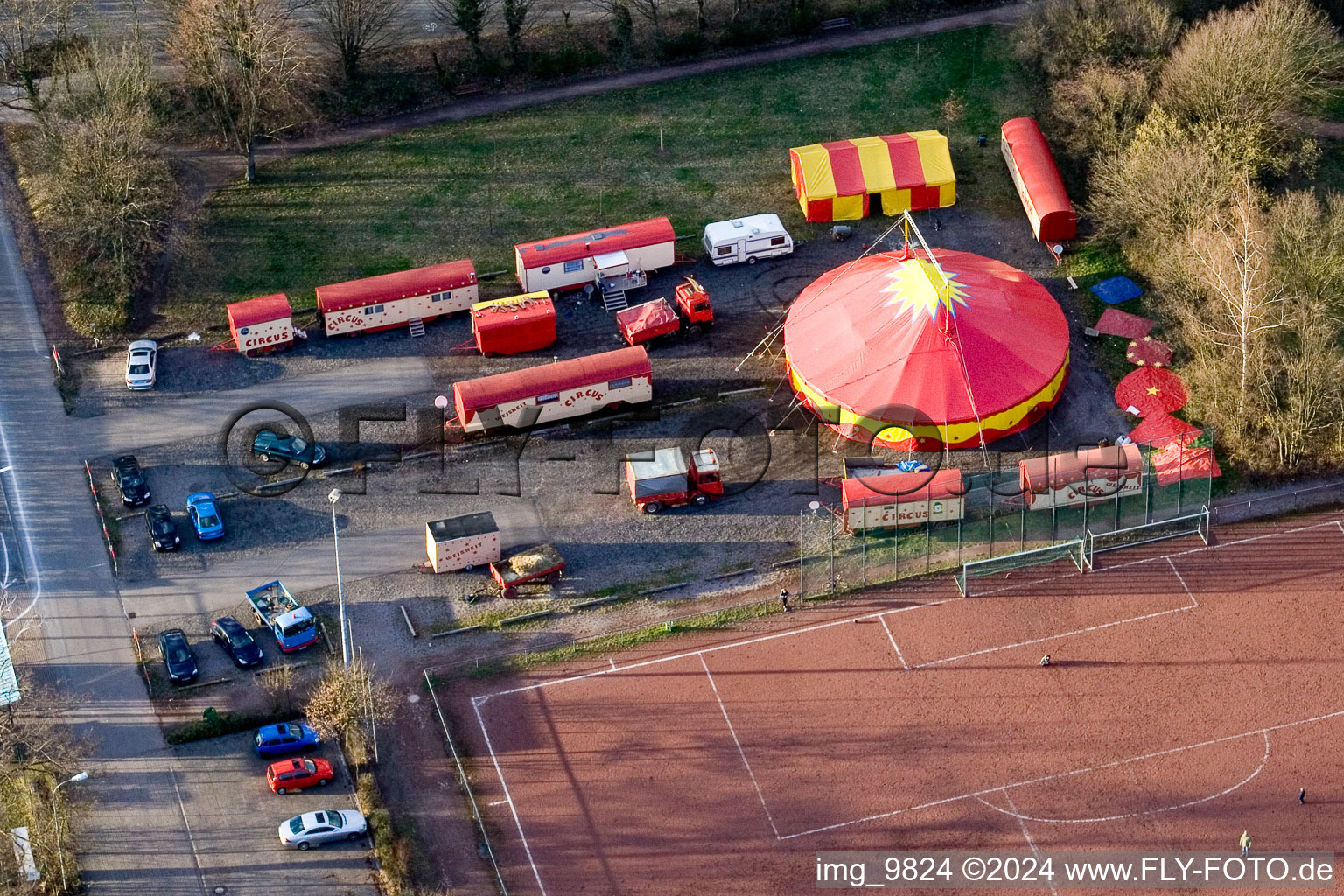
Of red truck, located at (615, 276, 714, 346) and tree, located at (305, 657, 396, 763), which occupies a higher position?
Answer: red truck, located at (615, 276, 714, 346)

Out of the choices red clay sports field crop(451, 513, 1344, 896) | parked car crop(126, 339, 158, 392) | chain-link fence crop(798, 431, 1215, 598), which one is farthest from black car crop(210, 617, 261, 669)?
chain-link fence crop(798, 431, 1215, 598)

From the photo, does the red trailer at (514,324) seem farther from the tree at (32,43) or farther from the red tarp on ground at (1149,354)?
the tree at (32,43)

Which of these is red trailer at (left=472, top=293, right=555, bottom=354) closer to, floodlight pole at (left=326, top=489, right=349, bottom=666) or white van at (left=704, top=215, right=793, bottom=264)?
white van at (left=704, top=215, right=793, bottom=264)

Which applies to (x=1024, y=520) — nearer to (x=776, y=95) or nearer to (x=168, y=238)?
(x=776, y=95)

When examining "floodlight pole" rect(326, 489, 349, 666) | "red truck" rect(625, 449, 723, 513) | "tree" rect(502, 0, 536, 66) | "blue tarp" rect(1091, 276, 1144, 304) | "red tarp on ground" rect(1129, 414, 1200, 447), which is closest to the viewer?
"floodlight pole" rect(326, 489, 349, 666)

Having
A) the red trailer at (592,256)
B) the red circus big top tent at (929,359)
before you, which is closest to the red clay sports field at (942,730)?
the red circus big top tent at (929,359)

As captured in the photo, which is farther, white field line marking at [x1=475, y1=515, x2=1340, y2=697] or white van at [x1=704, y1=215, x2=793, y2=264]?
white van at [x1=704, y1=215, x2=793, y2=264]
